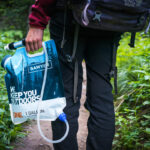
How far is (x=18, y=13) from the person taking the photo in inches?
319

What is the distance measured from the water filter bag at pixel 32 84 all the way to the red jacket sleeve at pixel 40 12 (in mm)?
137

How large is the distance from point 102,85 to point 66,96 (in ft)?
0.76

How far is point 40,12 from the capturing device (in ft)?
3.90

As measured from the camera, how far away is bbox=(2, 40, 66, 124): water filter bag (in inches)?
49.7

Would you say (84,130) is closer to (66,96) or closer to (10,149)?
(10,149)

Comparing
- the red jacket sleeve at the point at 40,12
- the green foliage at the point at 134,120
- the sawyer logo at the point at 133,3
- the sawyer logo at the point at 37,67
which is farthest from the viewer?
the green foliage at the point at 134,120

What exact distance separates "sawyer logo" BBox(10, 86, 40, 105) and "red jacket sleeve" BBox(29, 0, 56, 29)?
393mm

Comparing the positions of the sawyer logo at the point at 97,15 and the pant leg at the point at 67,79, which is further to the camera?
the pant leg at the point at 67,79

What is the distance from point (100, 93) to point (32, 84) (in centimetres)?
42

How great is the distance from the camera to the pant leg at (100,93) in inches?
50.8

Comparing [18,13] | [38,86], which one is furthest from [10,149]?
[18,13]

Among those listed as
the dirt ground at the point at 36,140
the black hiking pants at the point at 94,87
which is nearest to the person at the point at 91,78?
the black hiking pants at the point at 94,87

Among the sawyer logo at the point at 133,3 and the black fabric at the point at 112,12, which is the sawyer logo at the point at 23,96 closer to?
the black fabric at the point at 112,12

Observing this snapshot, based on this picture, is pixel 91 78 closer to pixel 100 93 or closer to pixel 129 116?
pixel 100 93
